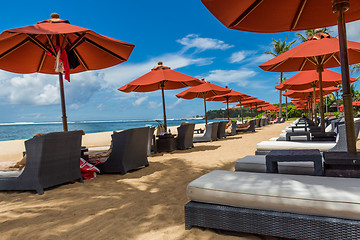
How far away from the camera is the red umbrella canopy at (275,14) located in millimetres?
2764

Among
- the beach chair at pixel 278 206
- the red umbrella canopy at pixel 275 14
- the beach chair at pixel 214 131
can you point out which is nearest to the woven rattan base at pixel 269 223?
the beach chair at pixel 278 206

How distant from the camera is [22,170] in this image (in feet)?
11.1

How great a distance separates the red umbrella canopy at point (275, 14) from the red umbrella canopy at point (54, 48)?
217 centimetres

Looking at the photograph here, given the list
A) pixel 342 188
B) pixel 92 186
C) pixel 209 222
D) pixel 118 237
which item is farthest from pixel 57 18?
pixel 342 188

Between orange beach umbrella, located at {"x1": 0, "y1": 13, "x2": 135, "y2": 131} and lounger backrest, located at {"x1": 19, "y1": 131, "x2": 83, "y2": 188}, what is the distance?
72 centimetres

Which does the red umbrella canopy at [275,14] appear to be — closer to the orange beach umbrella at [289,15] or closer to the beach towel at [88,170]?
the orange beach umbrella at [289,15]

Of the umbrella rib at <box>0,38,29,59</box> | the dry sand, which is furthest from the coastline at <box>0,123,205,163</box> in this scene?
the dry sand

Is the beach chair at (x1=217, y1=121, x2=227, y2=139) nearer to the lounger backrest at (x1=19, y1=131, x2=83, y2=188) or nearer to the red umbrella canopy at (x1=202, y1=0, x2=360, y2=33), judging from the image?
the red umbrella canopy at (x1=202, y1=0, x2=360, y2=33)

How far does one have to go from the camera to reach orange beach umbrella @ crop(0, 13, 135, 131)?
12.4 feet

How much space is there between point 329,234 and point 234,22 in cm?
255

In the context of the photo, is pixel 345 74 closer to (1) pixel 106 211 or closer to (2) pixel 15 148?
(1) pixel 106 211

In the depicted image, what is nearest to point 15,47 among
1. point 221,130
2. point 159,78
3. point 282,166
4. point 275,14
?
point 159,78

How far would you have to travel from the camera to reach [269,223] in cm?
166

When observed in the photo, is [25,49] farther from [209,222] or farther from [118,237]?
[209,222]
